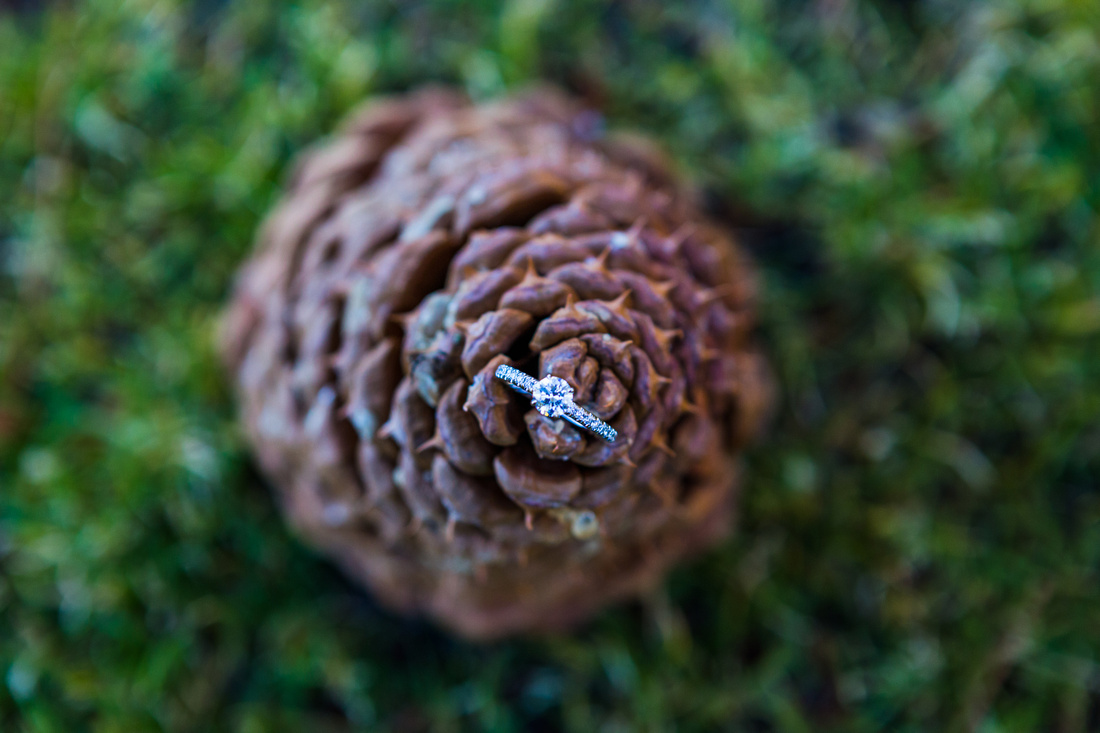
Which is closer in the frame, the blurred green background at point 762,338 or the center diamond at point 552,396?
the center diamond at point 552,396

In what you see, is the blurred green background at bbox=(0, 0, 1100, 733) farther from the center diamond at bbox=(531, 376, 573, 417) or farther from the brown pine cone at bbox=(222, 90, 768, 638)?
the center diamond at bbox=(531, 376, 573, 417)

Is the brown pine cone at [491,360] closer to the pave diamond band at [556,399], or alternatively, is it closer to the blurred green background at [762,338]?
the pave diamond band at [556,399]

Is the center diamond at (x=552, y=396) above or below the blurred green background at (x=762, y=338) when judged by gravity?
above

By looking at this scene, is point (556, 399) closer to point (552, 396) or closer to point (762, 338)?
point (552, 396)

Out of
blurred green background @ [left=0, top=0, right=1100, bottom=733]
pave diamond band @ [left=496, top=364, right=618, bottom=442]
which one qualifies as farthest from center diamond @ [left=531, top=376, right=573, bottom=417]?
blurred green background @ [left=0, top=0, right=1100, bottom=733]

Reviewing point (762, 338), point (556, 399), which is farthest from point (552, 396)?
point (762, 338)

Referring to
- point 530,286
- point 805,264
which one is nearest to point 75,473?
point 530,286

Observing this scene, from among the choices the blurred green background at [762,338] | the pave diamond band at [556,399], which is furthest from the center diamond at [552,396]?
the blurred green background at [762,338]
